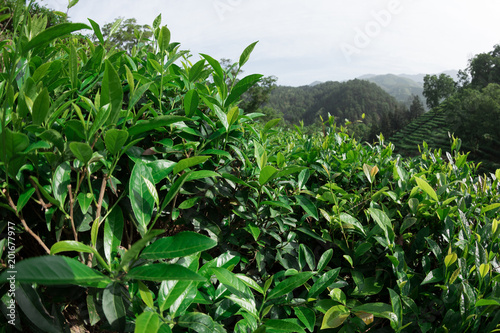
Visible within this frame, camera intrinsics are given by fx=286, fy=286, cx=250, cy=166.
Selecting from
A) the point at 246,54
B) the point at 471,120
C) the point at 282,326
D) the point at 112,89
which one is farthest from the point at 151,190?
the point at 471,120

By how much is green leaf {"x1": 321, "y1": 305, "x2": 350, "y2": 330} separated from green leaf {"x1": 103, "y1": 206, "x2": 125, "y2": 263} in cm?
63

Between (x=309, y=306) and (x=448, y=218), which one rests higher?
(x=448, y=218)

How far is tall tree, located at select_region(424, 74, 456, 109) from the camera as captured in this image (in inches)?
2881

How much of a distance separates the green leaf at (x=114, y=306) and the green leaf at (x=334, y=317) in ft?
1.84

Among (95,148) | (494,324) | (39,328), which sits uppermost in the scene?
(95,148)

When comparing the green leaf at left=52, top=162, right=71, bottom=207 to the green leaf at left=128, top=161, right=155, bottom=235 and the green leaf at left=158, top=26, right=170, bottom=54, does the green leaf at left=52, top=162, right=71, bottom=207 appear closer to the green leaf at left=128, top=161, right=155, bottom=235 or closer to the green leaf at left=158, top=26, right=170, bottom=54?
the green leaf at left=128, top=161, right=155, bottom=235

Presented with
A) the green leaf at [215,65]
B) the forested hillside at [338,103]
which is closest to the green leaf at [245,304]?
the green leaf at [215,65]

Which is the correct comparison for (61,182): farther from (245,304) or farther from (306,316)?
(306,316)

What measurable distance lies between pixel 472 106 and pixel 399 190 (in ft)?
218

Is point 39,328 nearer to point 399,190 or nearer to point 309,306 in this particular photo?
point 309,306

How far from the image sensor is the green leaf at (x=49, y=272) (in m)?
0.43

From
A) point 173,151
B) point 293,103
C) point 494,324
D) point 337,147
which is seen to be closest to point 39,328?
point 173,151

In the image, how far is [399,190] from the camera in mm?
1385

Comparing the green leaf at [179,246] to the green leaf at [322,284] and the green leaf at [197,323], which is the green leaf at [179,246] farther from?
the green leaf at [322,284]
